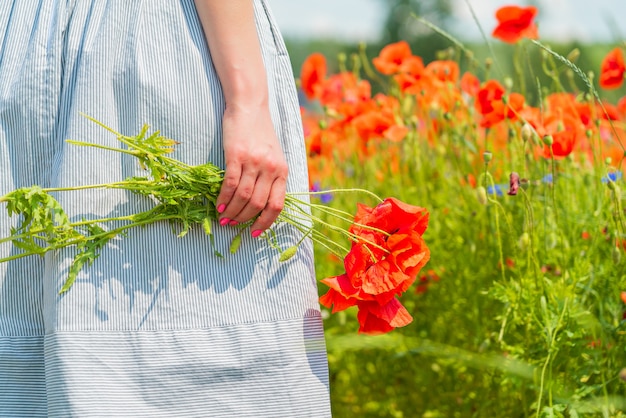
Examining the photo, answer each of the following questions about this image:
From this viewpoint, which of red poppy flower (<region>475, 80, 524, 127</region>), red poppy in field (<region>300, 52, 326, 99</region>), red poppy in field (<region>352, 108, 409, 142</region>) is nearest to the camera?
red poppy flower (<region>475, 80, 524, 127</region>)

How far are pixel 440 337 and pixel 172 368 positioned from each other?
1.02m

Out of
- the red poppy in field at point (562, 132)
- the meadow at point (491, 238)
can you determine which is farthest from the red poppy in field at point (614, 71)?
the red poppy in field at point (562, 132)

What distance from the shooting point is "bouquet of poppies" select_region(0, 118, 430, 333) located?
1097 mm

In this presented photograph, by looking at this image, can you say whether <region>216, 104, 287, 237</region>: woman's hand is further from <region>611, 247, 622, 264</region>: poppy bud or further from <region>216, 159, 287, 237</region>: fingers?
<region>611, 247, 622, 264</region>: poppy bud

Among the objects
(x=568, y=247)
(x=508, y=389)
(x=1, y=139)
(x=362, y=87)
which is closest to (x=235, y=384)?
(x=1, y=139)

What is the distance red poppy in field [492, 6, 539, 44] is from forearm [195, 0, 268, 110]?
919 mm

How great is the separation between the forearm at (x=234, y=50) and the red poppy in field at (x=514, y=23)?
92cm

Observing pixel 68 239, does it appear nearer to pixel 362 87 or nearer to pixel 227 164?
pixel 227 164

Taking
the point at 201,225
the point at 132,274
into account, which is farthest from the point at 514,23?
the point at 132,274

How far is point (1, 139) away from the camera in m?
1.20

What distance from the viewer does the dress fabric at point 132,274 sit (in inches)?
44.1

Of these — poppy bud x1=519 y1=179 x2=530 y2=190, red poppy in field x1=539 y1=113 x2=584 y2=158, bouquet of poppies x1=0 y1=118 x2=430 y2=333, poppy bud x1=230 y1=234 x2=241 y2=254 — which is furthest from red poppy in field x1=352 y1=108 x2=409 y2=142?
poppy bud x1=230 y1=234 x2=241 y2=254

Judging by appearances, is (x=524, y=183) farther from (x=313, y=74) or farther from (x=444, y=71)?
(x=313, y=74)

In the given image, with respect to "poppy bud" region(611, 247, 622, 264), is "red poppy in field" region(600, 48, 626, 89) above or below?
above
